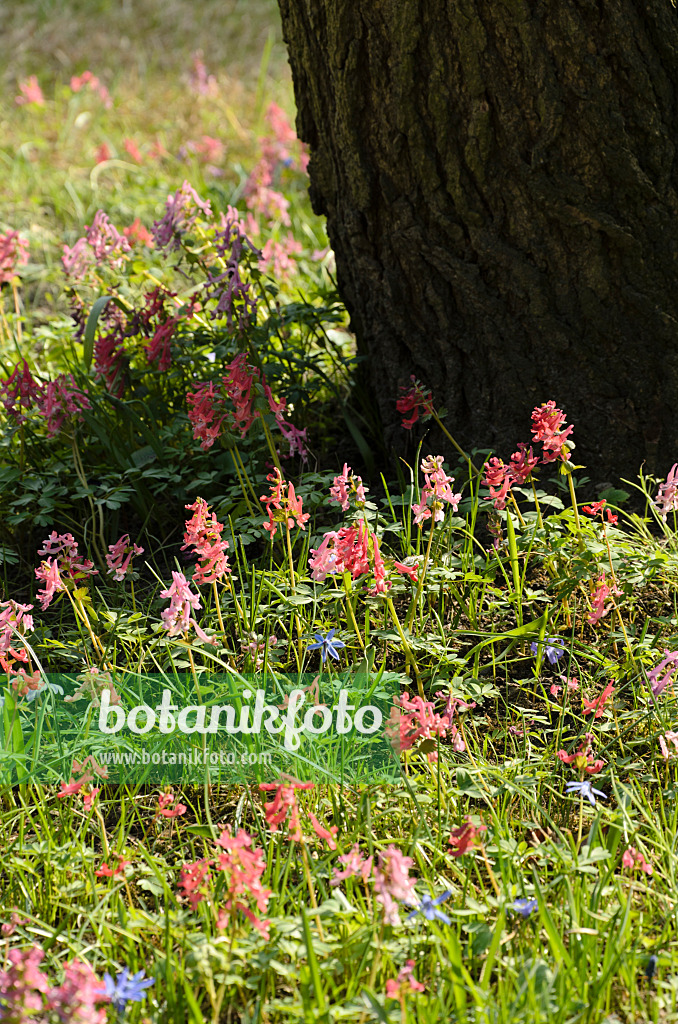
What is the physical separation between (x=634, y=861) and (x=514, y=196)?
157 centimetres

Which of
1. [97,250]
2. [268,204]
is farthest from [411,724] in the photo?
[268,204]

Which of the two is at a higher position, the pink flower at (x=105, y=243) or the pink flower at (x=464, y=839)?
the pink flower at (x=105, y=243)

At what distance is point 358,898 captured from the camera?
1.54 m

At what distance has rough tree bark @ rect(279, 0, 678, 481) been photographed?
2160 millimetres

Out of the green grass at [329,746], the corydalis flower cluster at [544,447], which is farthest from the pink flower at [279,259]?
the corydalis flower cluster at [544,447]

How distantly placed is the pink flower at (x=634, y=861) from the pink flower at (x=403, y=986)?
41 centimetres

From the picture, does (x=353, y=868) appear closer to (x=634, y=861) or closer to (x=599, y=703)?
(x=634, y=861)

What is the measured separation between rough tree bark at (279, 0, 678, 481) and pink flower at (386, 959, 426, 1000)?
148 cm

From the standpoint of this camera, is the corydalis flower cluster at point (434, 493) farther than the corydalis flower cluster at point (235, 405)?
No

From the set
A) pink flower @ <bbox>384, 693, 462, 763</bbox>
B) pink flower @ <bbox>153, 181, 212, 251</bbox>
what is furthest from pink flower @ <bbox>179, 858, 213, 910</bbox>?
pink flower @ <bbox>153, 181, 212, 251</bbox>

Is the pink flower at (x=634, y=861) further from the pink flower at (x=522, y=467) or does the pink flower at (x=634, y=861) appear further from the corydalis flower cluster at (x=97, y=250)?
the corydalis flower cluster at (x=97, y=250)

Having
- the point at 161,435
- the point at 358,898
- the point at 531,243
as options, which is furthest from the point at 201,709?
the point at 531,243

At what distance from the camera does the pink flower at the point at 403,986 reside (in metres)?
1.28

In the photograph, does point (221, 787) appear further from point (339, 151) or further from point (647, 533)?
point (339, 151)
